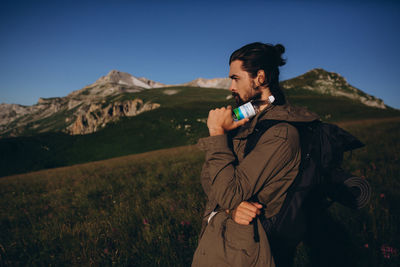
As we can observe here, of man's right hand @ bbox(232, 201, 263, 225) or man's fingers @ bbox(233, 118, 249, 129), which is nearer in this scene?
man's right hand @ bbox(232, 201, 263, 225)

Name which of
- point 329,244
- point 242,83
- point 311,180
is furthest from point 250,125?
point 329,244

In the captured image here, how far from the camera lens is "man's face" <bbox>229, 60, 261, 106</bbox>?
2496 mm

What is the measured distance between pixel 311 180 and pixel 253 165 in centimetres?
73

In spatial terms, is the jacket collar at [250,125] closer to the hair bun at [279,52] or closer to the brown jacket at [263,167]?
the brown jacket at [263,167]

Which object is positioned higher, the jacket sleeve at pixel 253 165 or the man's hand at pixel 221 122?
the man's hand at pixel 221 122

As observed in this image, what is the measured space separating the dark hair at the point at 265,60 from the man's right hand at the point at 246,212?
135cm

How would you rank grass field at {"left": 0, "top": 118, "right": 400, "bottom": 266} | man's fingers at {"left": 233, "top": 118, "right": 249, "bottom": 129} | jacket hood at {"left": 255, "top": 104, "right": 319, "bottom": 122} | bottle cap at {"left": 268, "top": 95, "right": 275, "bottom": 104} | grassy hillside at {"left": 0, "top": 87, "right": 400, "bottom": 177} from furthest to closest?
grassy hillside at {"left": 0, "top": 87, "right": 400, "bottom": 177}
grass field at {"left": 0, "top": 118, "right": 400, "bottom": 266}
bottle cap at {"left": 268, "top": 95, "right": 275, "bottom": 104}
man's fingers at {"left": 233, "top": 118, "right": 249, "bottom": 129}
jacket hood at {"left": 255, "top": 104, "right": 319, "bottom": 122}

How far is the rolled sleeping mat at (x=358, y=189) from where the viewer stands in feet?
7.13

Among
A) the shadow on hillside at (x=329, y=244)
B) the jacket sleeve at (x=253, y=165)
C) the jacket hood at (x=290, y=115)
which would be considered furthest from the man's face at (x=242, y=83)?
the shadow on hillside at (x=329, y=244)

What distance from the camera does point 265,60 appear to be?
246 cm

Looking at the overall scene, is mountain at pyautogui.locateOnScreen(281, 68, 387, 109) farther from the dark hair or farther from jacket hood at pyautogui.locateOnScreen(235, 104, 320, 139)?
jacket hood at pyautogui.locateOnScreen(235, 104, 320, 139)

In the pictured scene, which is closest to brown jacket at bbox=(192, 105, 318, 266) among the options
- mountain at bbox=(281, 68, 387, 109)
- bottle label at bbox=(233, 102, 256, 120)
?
bottle label at bbox=(233, 102, 256, 120)

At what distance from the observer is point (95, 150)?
43750 mm

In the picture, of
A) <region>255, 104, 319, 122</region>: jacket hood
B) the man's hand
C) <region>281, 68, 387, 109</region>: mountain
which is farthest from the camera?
<region>281, 68, 387, 109</region>: mountain
